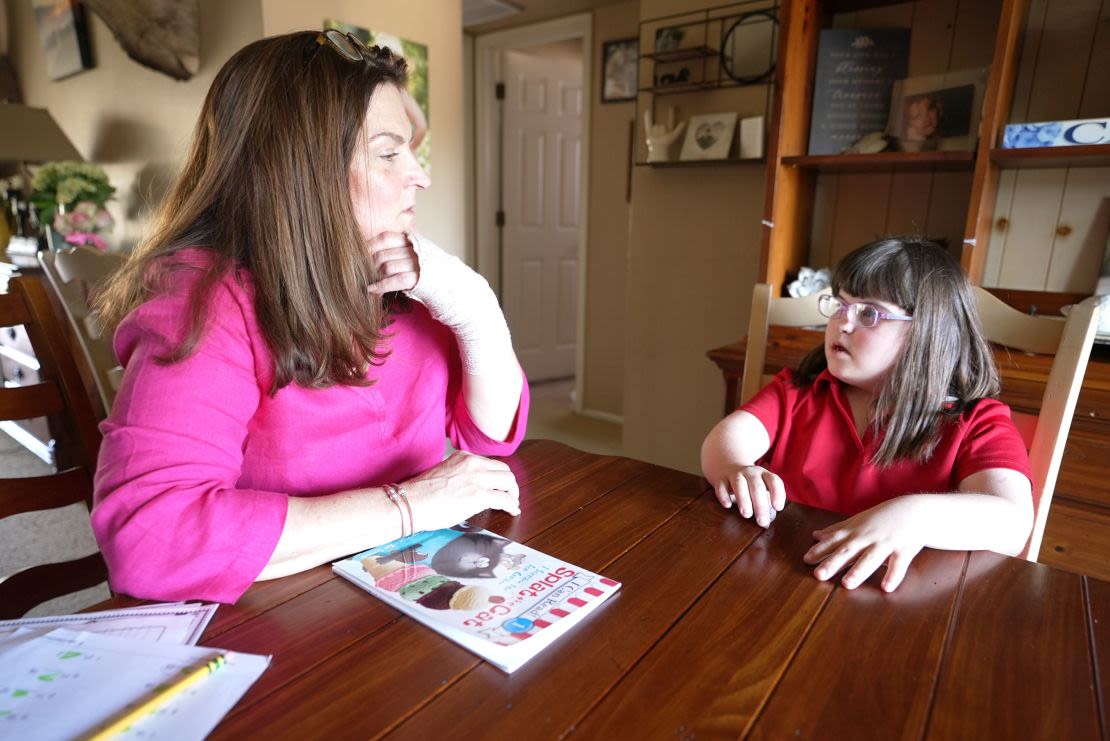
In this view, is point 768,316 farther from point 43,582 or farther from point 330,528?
point 43,582

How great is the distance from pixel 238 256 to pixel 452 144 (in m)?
2.69

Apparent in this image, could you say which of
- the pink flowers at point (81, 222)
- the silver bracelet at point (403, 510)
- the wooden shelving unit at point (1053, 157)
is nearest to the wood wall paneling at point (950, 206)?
the wooden shelving unit at point (1053, 157)

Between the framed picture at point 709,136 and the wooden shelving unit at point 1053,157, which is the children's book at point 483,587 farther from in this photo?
the framed picture at point 709,136

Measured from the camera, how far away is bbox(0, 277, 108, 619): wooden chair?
1.01m

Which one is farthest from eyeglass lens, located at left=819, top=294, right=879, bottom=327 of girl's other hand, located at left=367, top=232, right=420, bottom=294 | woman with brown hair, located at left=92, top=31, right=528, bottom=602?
girl's other hand, located at left=367, top=232, right=420, bottom=294

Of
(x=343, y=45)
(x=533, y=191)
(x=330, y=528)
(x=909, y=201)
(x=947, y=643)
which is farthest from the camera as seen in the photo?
(x=533, y=191)

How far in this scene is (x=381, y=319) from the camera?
3.24 ft

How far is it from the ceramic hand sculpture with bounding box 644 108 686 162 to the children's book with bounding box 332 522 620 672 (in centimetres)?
202

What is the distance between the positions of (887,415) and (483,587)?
738 millimetres

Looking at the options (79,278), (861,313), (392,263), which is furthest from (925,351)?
(79,278)

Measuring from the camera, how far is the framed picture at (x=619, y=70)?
353 cm

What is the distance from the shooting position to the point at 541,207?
4.57 meters

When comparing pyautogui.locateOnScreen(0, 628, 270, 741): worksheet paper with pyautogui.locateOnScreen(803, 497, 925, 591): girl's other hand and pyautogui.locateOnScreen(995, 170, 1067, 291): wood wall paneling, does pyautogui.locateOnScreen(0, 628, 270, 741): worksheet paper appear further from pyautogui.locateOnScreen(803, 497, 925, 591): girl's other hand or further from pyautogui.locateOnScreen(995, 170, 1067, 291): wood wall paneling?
pyautogui.locateOnScreen(995, 170, 1067, 291): wood wall paneling

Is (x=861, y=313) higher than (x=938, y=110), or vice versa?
(x=938, y=110)
